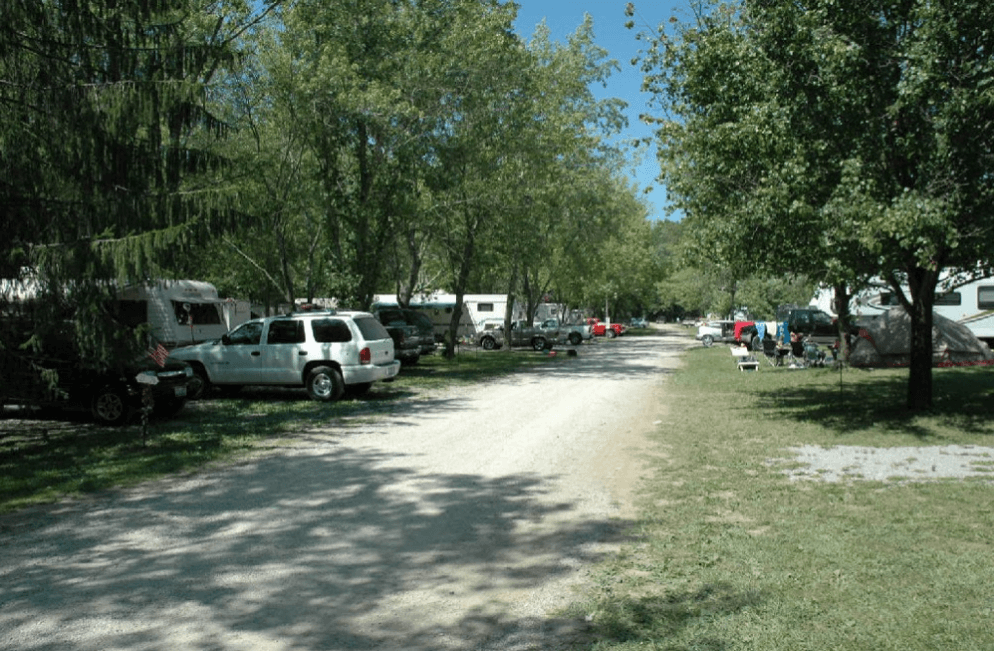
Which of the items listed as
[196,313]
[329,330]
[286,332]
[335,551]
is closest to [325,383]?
[329,330]

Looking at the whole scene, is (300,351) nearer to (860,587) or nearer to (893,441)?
(893,441)

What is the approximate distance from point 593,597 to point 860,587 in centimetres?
162

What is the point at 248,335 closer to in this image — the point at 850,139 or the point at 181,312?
the point at 181,312

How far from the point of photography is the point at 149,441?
425 inches

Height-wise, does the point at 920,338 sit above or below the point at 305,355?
above

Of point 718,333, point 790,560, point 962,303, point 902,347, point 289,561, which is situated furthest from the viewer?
point 718,333

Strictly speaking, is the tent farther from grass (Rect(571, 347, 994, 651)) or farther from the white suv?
the white suv

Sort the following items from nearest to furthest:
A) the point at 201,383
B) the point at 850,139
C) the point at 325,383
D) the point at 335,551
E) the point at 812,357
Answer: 1. the point at 335,551
2. the point at 850,139
3. the point at 201,383
4. the point at 325,383
5. the point at 812,357

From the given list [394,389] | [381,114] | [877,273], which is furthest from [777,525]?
[381,114]

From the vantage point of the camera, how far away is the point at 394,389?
18.1 meters

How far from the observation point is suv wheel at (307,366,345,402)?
1512 cm

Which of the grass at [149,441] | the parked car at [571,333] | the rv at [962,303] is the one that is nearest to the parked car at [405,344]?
the grass at [149,441]

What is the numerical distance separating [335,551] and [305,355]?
32.6 ft

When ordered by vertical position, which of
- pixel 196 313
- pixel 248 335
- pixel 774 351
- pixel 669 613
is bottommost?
pixel 669 613
